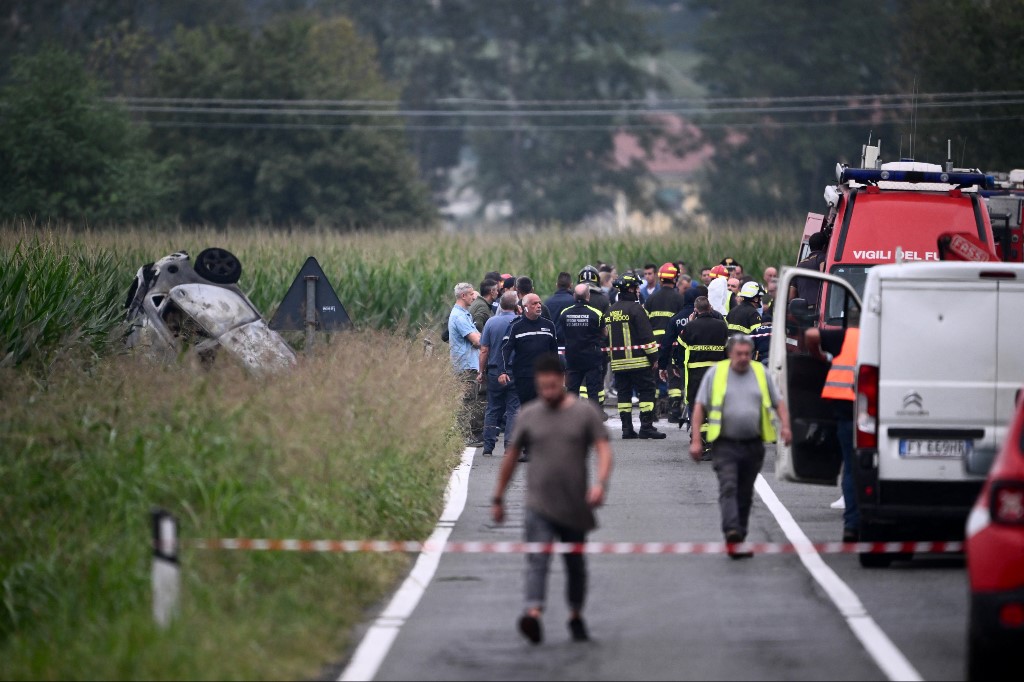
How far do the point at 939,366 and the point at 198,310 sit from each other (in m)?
11.1

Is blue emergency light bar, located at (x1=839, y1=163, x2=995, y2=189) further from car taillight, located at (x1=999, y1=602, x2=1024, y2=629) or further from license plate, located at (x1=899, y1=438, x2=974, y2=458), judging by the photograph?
car taillight, located at (x1=999, y1=602, x2=1024, y2=629)

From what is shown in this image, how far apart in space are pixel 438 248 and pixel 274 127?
90.2 feet

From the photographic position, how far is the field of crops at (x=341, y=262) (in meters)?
18.3

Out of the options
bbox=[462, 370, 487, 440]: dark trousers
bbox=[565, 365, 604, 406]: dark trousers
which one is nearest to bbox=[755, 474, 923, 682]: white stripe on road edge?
bbox=[565, 365, 604, 406]: dark trousers

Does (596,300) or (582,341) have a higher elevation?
(596,300)

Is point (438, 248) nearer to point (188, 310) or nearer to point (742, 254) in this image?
point (742, 254)

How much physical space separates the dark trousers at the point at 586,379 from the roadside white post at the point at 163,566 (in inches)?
483

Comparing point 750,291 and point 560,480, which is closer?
point 560,480

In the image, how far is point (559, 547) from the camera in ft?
32.1

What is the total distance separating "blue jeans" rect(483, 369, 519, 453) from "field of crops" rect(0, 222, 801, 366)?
219cm

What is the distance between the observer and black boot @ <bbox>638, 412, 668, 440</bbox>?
21.5 meters

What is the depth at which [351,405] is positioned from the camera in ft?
47.4

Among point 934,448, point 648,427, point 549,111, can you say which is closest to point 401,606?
point 934,448

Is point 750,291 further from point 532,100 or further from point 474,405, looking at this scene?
point 532,100
